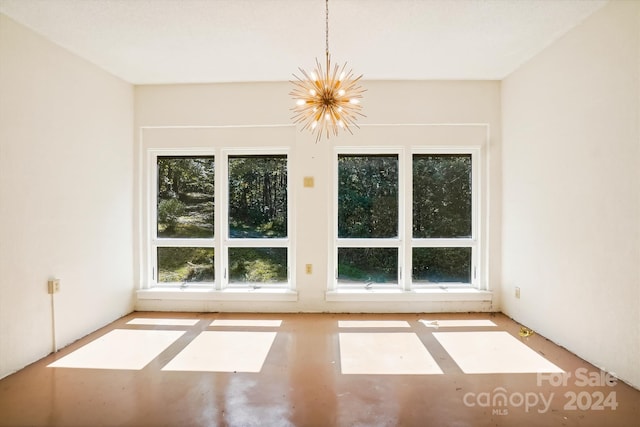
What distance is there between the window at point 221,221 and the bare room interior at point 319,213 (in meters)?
0.03

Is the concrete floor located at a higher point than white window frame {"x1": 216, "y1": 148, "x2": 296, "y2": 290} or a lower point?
lower

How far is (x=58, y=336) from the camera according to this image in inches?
113

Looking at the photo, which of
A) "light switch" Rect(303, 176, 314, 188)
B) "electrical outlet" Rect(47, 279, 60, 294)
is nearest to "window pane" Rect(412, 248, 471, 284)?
"light switch" Rect(303, 176, 314, 188)

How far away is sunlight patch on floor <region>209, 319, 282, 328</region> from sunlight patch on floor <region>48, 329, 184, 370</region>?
424mm

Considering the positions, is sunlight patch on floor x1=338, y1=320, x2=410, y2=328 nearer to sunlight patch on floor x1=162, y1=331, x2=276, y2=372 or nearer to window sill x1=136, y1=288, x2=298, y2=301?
window sill x1=136, y1=288, x2=298, y2=301

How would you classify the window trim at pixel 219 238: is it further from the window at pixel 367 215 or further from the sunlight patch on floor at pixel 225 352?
the sunlight patch on floor at pixel 225 352

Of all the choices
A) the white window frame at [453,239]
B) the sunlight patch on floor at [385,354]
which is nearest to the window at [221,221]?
the sunlight patch on floor at [385,354]

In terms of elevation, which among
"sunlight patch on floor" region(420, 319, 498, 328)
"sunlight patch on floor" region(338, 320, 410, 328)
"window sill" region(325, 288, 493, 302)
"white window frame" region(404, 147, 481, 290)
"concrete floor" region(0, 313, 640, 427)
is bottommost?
"concrete floor" region(0, 313, 640, 427)

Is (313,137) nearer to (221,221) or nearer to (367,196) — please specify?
(367,196)

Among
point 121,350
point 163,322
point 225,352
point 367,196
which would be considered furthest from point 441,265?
point 121,350

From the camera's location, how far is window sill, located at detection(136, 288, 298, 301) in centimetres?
381

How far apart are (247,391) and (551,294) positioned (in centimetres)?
287

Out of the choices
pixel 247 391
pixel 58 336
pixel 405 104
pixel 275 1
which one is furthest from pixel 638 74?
pixel 58 336

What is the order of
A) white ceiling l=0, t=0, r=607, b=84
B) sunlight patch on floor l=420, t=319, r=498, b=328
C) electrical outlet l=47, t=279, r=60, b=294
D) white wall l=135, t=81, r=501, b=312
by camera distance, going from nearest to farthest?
white ceiling l=0, t=0, r=607, b=84 → electrical outlet l=47, t=279, r=60, b=294 → sunlight patch on floor l=420, t=319, r=498, b=328 → white wall l=135, t=81, r=501, b=312
